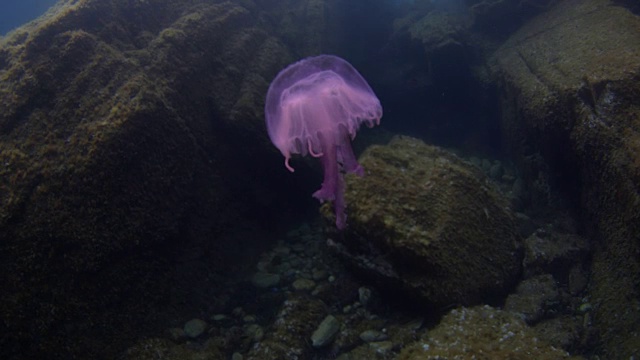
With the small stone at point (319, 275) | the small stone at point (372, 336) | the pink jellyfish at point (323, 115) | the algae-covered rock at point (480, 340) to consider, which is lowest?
the small stone at point (319, 275)

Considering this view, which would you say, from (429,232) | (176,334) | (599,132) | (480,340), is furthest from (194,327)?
(599,132)

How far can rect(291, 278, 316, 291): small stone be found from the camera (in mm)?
4738

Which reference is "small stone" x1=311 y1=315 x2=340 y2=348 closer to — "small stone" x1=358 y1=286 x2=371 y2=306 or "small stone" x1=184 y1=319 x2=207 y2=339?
"small stone" x1=358 y1=286 x2=371 y2=306

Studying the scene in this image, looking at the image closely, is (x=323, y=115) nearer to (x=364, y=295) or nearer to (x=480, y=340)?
(x=364, y=295)

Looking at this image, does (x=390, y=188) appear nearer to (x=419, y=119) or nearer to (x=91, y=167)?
(x=91, y=167)

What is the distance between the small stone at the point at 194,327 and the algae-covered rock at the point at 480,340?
2140mm

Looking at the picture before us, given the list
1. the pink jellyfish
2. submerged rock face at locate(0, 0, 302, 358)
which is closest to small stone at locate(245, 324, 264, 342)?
submerged rock face at locate(0, 0, 302, 358)

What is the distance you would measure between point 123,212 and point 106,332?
45.6 inches

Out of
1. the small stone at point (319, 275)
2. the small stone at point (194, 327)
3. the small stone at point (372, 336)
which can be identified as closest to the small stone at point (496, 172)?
the small stone at point (319, 275)

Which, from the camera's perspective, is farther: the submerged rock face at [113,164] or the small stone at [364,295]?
the small stone at [364,295]

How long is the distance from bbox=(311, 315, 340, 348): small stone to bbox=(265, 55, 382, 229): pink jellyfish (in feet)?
3.29

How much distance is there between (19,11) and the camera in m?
29.7

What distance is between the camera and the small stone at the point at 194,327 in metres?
4.14

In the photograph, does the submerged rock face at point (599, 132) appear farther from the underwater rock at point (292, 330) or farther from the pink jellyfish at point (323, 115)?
the underwater rock at point (292, 330)
